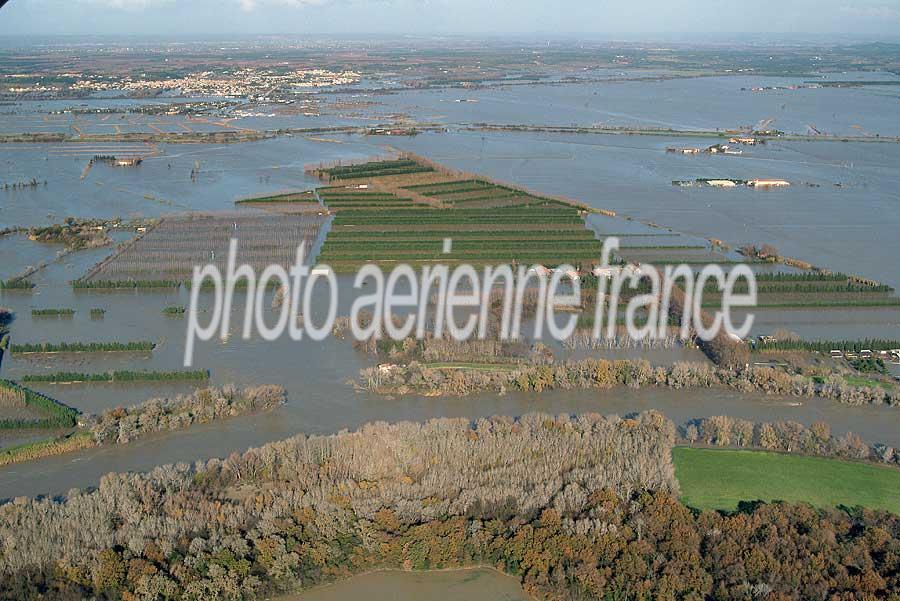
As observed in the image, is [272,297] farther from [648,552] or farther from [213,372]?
[648,552]

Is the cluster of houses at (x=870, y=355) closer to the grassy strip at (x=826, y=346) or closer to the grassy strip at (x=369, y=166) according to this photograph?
the grassy strip at (x=826, y=346)

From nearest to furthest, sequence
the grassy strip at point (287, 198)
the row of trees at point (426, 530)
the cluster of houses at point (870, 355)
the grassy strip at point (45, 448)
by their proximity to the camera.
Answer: the row of trees at point (426, 530)
the grassy strip at point (45, 448)
the cluster of houses at point (870, 355)
the grassy strip at point (287, 198)

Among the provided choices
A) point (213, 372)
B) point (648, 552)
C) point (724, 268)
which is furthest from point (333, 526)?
point (724, 268)

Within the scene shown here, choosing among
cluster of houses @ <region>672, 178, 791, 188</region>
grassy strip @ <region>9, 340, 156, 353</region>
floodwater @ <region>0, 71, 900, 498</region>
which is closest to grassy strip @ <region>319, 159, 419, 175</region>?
floodwater @ <region>0, 71, 900, 498</region>

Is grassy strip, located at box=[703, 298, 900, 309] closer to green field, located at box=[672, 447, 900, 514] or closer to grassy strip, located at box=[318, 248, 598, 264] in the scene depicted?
grassy strip, located at box=[318, 248, 598, 264]

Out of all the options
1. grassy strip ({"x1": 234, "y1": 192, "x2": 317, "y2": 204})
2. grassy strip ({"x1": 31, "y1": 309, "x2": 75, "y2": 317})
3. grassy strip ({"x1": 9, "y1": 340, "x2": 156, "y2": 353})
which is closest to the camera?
grassy strip ({"x1": 9, "y1": 340, "x2": 156, "y2": 353})

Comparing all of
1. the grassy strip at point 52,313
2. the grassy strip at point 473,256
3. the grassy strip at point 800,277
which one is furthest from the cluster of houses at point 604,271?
the grassy strip at point 52,313
